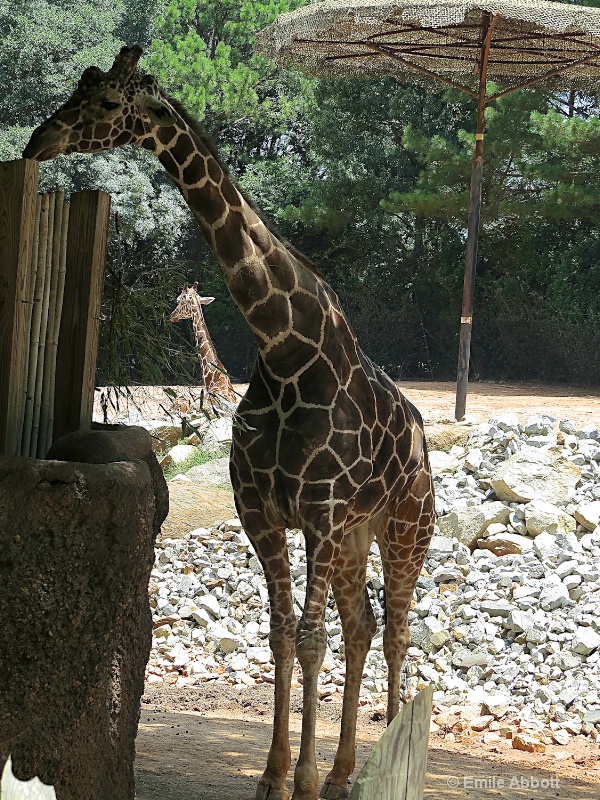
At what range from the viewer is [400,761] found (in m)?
1.04

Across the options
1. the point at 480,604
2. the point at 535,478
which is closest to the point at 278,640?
the point at 480,604

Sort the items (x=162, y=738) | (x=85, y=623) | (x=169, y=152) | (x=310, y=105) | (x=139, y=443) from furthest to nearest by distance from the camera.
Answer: (x=310, y=105)
(x=162, y=738)
(x=169, y=152)
(x=139, y=443)
(x=85, y=623)

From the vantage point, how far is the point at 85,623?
2717 mm

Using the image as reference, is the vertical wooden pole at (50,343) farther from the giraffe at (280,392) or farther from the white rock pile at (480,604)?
the white rock pile at (480,604)

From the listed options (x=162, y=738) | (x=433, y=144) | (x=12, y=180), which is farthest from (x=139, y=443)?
(x=433, y=144)

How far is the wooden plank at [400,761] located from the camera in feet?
3.11

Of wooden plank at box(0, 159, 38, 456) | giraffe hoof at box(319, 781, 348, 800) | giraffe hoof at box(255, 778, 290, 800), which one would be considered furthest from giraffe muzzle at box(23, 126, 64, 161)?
giraffe hoof at box(319, 781, 348, 800)

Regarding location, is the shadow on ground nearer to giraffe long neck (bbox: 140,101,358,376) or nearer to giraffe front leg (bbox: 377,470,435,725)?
giraffe front leg (bbox: 377,470,435,725)

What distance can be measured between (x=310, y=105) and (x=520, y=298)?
627 centimetres

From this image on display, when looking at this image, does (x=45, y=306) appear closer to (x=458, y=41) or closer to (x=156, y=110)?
(x=156, y=110)

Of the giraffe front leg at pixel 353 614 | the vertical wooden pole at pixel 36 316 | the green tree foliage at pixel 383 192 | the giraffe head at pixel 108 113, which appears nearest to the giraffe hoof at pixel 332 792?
the giraffe front leg at pixel 353 614

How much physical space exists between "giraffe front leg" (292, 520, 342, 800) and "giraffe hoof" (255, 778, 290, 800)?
0.11 metres

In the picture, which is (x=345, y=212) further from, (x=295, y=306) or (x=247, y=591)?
(x=295, y=306)

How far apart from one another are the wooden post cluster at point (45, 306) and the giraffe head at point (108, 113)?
0.37 meters
